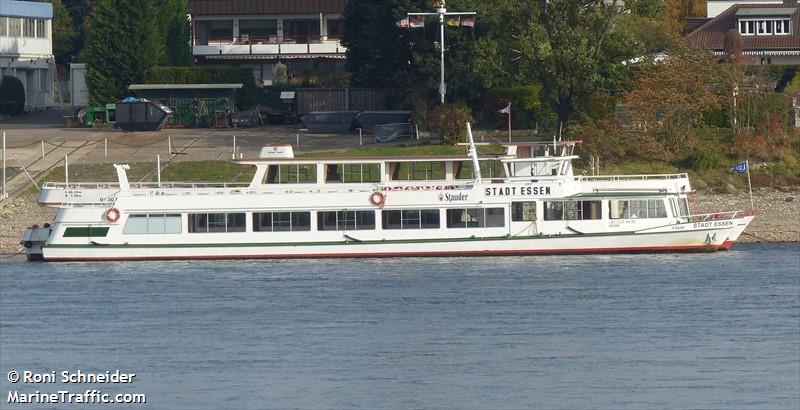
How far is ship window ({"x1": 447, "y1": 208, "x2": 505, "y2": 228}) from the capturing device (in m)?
48.6

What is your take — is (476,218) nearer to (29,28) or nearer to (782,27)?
(782,27)

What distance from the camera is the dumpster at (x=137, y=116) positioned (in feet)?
243

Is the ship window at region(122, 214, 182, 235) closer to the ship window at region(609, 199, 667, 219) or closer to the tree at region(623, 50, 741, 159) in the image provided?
the ship window at region(609, 199, 667, 219)

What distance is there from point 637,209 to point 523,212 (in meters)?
3.69

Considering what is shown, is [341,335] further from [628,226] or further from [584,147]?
[584,147]

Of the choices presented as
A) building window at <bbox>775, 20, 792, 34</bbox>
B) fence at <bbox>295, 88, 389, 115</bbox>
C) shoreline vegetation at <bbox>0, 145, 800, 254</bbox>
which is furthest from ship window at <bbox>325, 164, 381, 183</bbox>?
building window at <bbox>775, 20, 792, 34</bbox>

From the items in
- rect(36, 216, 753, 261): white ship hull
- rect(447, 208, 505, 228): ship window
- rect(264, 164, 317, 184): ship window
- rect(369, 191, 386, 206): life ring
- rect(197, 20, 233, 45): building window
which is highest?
rect(197, 20, 233, 45): building window

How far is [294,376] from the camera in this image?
106 ft

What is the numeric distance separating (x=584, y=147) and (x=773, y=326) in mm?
24662

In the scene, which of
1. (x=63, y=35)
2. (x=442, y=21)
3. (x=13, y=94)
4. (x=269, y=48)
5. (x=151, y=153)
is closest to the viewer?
(x=151, y=153)

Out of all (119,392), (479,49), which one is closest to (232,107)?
(479,49)

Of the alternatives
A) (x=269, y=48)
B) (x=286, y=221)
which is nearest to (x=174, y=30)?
(x=269, y=48)

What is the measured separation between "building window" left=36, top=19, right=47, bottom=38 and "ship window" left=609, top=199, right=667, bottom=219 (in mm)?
56975

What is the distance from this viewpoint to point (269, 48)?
9594cm
